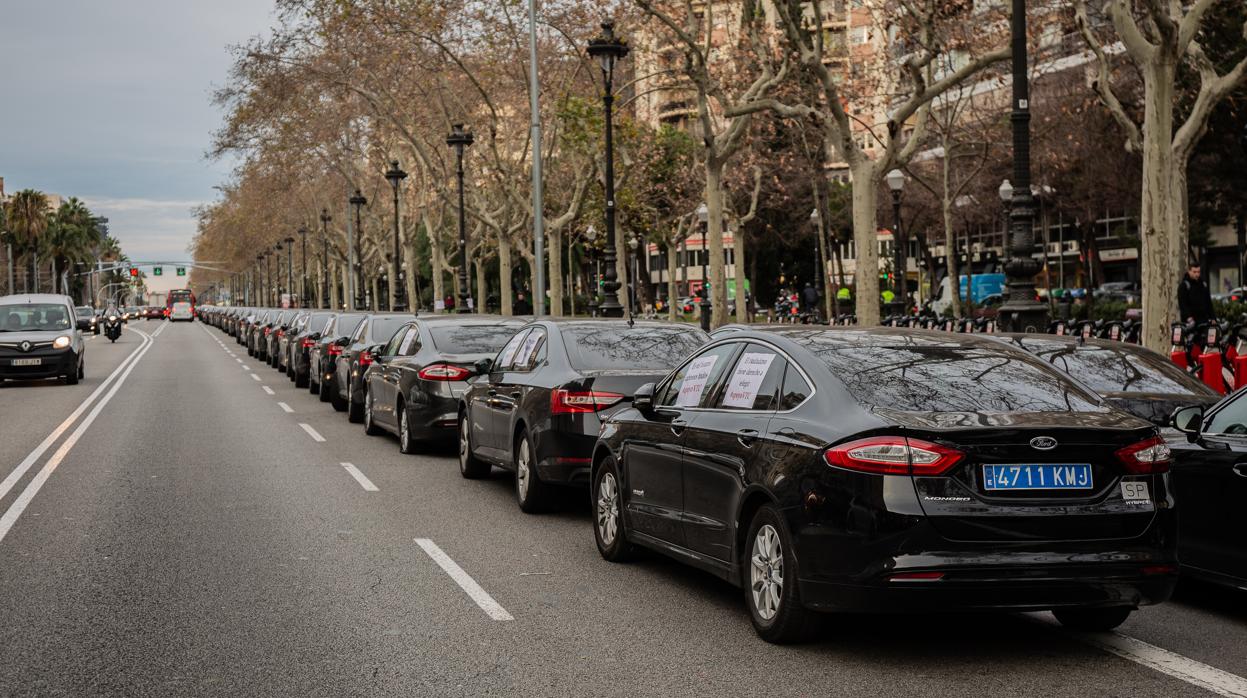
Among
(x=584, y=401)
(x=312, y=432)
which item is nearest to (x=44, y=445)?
(x=312, y=432)

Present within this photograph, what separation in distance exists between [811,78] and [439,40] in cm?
1075

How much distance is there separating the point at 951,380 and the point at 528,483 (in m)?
5.07

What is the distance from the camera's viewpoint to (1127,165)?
46.7m

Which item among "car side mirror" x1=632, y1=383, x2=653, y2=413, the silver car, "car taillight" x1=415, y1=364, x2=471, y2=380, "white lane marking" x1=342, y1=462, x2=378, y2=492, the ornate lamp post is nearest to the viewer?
"car side mirror" x1=632, y1=383, x2=653, y2=413

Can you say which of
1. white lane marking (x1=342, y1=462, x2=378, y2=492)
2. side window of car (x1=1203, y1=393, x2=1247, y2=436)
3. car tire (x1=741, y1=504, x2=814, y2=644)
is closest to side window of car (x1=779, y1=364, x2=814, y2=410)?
car tire (x1=741, y1=504, x2=814, y2=644)

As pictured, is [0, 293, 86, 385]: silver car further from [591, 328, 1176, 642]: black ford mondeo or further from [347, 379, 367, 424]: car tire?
[591, 328, 1176, 642]: black ford mondeo

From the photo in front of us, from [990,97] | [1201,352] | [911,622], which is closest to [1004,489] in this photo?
[911,622]

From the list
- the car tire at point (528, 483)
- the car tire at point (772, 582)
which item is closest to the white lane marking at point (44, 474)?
the car tire at point (528, 483)

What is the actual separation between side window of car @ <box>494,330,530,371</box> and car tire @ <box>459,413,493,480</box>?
2.86 feet

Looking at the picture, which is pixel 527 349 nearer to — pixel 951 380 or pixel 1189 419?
pixel 951 380

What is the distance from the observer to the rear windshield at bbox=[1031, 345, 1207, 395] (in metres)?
9.88

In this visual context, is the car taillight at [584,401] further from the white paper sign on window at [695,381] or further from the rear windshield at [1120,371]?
the rear windshield at [1120,371]

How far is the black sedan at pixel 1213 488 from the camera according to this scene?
284 inches

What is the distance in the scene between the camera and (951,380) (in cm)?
668
